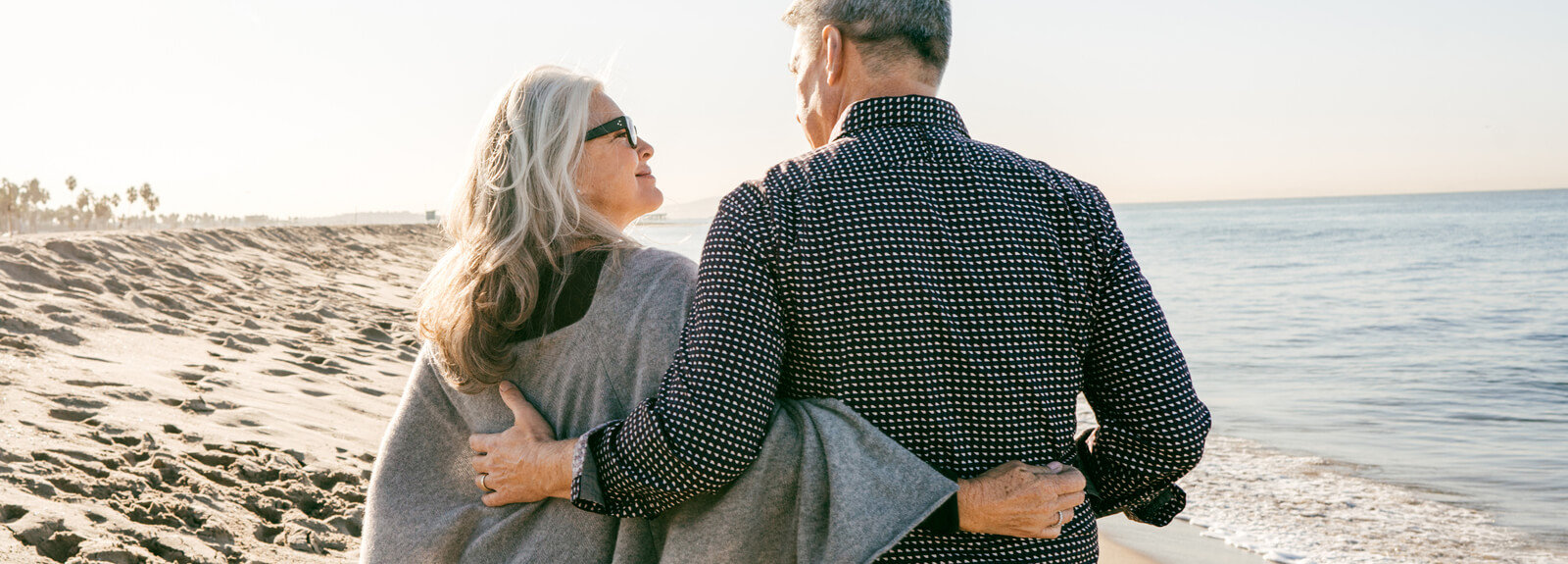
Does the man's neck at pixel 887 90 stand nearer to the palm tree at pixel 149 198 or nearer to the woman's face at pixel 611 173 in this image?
the woman's face at pixel 611 173

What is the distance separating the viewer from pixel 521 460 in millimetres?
1919

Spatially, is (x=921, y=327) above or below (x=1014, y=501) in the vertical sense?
above

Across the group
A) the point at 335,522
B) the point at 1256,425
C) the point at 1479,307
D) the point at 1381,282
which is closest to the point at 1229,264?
the point at 1381,282

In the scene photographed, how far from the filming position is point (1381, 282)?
24.2 metres

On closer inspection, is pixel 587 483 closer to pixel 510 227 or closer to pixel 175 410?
pixel 510 227

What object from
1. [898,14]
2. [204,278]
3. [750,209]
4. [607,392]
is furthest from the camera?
[204,278]

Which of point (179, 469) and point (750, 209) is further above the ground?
point (750, 209)

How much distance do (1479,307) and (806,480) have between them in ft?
64.7

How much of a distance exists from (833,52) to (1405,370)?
12135 mm

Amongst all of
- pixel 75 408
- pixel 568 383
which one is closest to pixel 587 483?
pixel 568 383

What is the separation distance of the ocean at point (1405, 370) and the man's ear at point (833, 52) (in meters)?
0.68

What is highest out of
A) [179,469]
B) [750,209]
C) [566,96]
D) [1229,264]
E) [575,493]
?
[566,96]

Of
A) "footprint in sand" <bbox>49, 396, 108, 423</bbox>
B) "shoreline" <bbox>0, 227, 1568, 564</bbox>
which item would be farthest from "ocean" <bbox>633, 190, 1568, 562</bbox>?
"footprint in sand" <bbox>49, 396, 108, 423</bbox>

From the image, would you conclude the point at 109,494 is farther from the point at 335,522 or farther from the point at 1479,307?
the point at 1479,307
